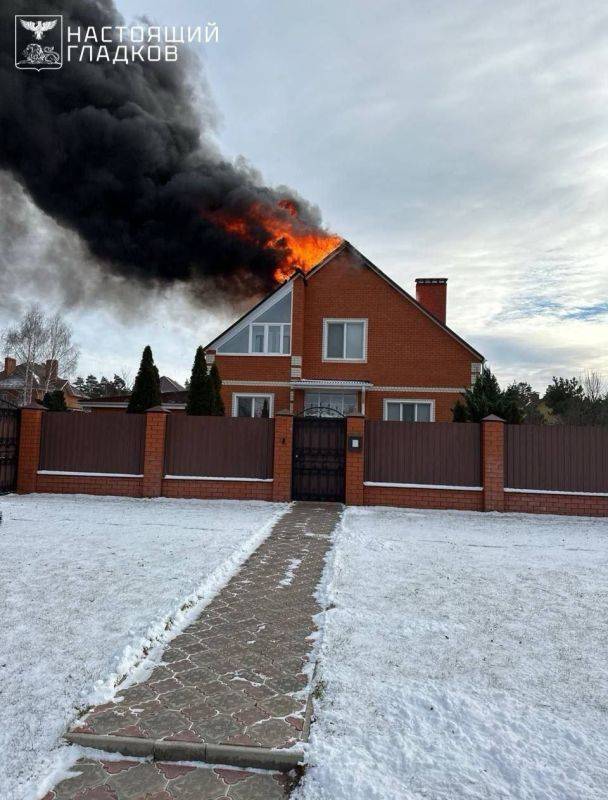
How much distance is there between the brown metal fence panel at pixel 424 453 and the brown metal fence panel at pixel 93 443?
5.47 metres

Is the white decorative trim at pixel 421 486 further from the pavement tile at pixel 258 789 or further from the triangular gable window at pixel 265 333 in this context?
the pavement tile at pixel 258 789

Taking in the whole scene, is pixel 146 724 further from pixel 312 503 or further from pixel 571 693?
pixel 312 503

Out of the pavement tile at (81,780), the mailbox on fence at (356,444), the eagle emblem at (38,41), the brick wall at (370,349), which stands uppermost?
the eagle emblem at (38,41)

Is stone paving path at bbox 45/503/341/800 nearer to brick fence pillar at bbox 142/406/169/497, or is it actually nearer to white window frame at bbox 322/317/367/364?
brick fence pillar at bbox 142/406/169/497

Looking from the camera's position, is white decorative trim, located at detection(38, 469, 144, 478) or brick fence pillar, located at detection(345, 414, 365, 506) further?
white decorative trim, located at detection(38, 469, 144, 478)

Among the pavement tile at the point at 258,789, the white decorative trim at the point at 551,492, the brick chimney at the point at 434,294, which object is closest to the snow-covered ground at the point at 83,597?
the pavement tile at the point at 258,789

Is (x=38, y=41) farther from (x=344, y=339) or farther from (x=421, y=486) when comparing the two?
(x=421, y=486)

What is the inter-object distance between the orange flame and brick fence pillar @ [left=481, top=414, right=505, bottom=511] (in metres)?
13.3

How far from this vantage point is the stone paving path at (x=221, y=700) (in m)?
2.50

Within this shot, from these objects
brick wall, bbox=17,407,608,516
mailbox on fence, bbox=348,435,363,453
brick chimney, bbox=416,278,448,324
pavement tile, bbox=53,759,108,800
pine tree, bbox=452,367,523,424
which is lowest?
pavement tile, bbox=53,759,108,800

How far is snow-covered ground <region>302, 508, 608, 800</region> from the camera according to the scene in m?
2.55

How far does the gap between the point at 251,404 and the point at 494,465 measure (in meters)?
9.77

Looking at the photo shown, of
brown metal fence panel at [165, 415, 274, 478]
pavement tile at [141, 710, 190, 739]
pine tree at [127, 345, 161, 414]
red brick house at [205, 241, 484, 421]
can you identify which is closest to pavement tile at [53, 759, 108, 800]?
pavement tile at [141, 710, 190, 739]

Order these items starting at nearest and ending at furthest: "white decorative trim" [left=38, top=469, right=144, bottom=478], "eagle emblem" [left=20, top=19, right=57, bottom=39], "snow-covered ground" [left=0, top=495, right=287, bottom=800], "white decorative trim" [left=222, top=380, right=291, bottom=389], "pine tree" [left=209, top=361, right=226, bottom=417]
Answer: "snow-covered ground" [left=0, top=495, right=287, bottom=800] → "white decorative trim" [left=38, top=469, right=144, bottom=478] → "pine tree" [left=209, top=361, right=226, bottom=417] → "white decorative trim" [left=222, top=380, right=291, bottom=389] → "eagle emblem" [left=20, top=19, right=57, bottom=39]
